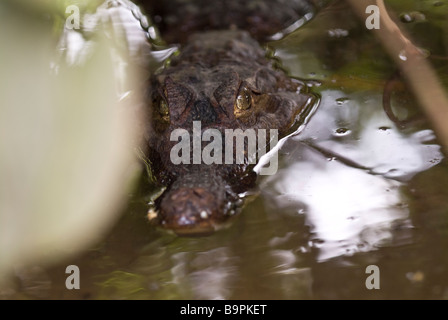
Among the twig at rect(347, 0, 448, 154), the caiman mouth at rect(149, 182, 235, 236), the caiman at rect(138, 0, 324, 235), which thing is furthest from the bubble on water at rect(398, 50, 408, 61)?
the caiman mouth at rect(149, 182, 235, 236)

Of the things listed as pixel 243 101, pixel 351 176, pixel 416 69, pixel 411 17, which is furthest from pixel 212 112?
pixel 411 17

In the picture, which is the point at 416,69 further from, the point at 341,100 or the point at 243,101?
the point at 243,101

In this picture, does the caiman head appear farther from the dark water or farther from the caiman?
the dark water

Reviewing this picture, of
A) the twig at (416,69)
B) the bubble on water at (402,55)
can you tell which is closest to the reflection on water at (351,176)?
the twig at (416,69)

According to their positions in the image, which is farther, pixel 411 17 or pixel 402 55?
pixel 411 17

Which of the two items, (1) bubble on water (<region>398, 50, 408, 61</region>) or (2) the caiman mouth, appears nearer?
(2) the caiman mouth

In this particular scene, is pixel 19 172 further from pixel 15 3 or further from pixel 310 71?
pixel 310 71
